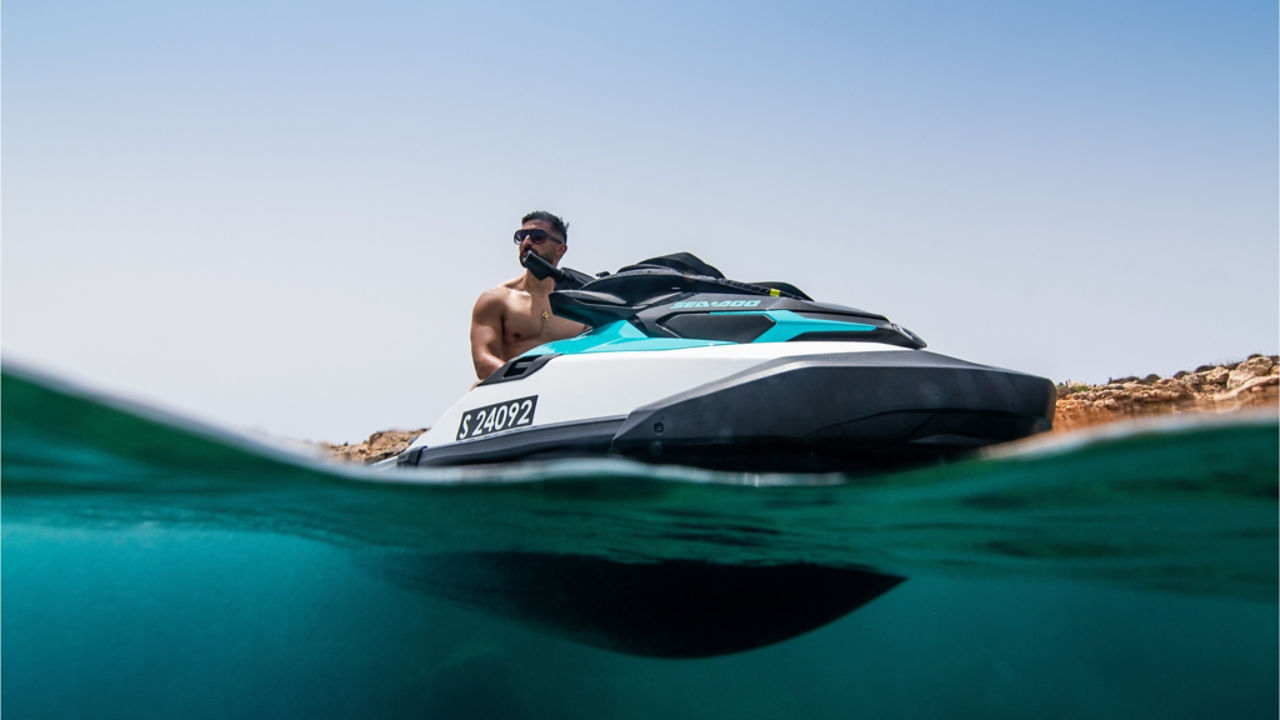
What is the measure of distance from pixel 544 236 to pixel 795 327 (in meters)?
1.63

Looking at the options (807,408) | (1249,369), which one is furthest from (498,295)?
(1249,369)

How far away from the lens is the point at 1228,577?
2.73 meters

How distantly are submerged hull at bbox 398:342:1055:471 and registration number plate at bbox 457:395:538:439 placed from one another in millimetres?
248

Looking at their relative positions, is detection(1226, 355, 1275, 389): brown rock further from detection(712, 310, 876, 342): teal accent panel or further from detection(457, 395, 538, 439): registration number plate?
detection(457, 395, 538, 439): registration number plate

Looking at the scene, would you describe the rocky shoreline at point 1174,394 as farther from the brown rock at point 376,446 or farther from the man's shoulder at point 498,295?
the brown rock at point 376,446

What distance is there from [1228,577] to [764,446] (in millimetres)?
2338

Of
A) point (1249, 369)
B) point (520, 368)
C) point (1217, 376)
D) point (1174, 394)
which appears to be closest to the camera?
point (520, 368)

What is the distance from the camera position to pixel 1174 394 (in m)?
4.94

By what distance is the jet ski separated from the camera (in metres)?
1.54

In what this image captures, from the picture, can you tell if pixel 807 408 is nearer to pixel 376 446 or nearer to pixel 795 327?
pixel 795 327

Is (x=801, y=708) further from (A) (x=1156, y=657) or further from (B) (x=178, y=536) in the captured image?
(B) (x=178, y=536)

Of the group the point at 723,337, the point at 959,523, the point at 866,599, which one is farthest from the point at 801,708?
the point at 723,337

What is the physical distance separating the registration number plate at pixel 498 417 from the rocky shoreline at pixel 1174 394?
14.2 inches

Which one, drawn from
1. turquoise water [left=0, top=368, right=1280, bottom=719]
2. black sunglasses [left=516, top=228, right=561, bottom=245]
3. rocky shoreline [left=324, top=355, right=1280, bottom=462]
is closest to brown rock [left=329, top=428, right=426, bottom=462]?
rocky shoreline [left=324, top=355, right=1280, bottom=462]
